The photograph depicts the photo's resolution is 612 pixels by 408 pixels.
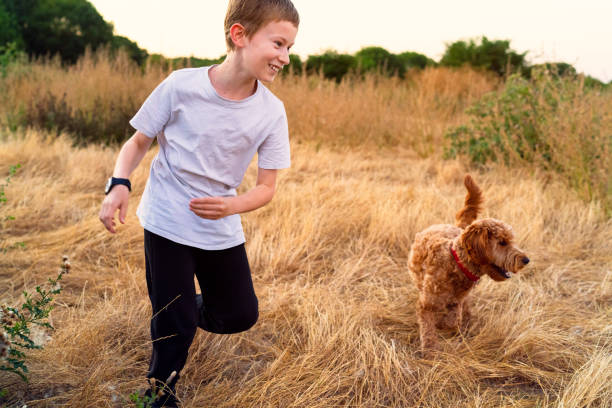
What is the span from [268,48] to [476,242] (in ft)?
4.66

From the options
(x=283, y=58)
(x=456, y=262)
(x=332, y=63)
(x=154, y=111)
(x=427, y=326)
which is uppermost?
(x=332, y=63)

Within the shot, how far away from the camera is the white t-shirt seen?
6.59 feet

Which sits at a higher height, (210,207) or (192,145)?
(192,145)

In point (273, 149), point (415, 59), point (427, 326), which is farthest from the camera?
point (415, 59)

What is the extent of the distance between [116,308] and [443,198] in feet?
10.6

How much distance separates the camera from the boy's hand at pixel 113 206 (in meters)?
1.83

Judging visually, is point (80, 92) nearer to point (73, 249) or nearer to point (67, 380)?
point (73, 249)

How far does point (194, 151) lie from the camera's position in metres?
2.01

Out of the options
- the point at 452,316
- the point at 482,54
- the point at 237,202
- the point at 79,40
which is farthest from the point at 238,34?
the point at 79,40

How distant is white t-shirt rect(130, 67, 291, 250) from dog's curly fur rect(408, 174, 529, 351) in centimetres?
124

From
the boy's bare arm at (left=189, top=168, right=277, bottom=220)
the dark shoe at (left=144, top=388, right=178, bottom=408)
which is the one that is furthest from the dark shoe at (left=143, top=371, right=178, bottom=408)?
the boy's bare arm at (left=189, top=168, right=277, bottom=220)

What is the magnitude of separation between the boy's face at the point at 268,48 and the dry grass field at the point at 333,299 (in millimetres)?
1384

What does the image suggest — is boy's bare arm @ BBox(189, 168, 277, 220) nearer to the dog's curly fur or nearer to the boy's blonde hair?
the boy's blonde hair

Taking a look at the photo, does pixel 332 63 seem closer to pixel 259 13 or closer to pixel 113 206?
pixel 259 13
